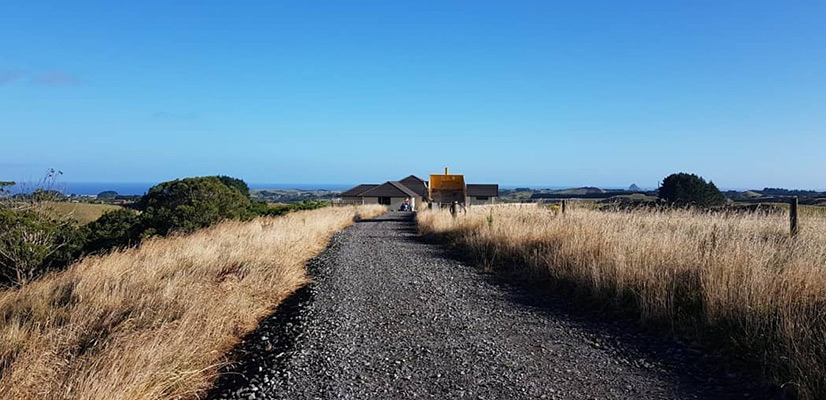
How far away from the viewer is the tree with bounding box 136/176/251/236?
1967 cm

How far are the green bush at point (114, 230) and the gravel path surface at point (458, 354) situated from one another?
13.5 metres

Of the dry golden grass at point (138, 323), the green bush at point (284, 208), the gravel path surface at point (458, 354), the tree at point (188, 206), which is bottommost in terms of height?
the gravel path surface at point (458, 354)

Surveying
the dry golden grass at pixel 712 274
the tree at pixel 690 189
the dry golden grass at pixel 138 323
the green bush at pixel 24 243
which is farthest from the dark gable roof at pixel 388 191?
the dry golden grass at pixel 138 323

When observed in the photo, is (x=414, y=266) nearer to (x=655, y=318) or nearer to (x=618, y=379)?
(x=655, y=318)

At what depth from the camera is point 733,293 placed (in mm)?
5434

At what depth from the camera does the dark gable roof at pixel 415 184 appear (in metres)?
81.2

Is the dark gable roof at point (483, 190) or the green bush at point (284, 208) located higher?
the dark gable roof at point (483, 190)

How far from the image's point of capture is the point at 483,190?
2891 inches

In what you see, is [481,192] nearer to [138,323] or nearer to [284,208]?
[284,208]

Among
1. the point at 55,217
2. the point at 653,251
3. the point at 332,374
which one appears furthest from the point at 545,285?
the point at 55,217

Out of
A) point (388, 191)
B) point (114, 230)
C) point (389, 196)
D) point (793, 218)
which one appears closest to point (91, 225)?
point (114, 230)

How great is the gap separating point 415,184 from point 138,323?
8060cm

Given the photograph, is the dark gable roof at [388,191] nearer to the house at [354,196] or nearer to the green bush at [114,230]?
the house at [354,196]

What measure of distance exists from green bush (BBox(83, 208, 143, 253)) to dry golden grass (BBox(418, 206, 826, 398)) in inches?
547
